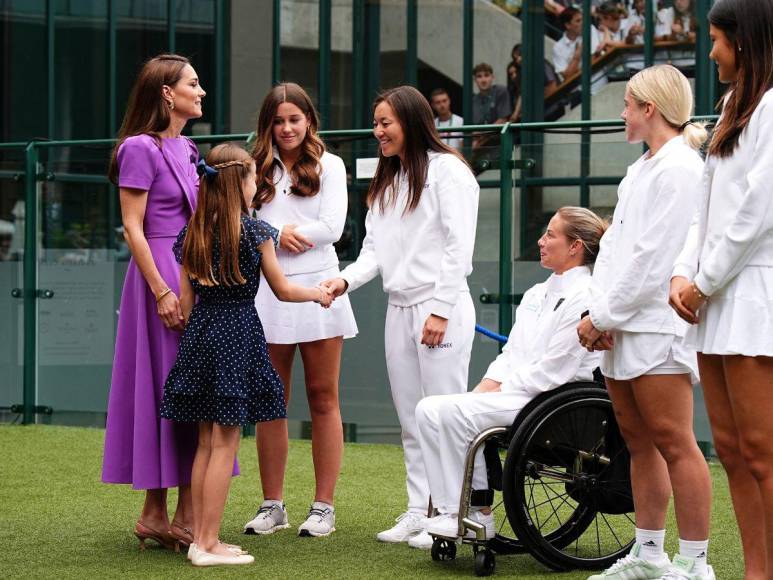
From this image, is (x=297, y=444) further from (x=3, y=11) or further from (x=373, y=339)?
(x=3, y=11)

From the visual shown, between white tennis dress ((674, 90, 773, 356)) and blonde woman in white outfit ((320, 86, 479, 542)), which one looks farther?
blonde woman in white outfit ((320, 86, 479, 542))

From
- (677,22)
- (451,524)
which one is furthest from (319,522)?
(677,22)

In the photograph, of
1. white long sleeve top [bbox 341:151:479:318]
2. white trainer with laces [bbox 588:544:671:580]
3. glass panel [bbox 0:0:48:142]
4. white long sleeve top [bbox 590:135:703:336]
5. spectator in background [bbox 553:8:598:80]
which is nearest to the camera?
white long sleeve top [bbox 590:135:703:336]

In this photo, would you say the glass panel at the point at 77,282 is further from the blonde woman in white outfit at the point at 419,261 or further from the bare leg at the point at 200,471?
the bare leg at the point at 200,471

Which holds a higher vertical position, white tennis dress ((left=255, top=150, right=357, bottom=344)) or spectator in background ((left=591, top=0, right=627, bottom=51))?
spectator in background ((left=591, top=0, right=627, bottom=51))

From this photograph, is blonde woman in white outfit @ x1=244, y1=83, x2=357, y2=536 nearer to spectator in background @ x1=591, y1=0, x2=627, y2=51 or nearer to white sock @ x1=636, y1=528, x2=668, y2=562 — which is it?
white sock @ x1=636, y1=528, x2=668, y2=562

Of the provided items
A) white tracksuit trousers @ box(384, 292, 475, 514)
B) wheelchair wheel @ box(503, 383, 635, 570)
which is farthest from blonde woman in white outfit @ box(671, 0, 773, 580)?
white tracksuit trousers @ box(384, 292, 475, 514)

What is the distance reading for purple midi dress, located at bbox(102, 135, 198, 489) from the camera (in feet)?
15.9

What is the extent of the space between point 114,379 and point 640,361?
1.99m

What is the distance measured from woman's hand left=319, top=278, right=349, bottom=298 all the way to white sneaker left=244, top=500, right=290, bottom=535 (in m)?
Answer: 0.92

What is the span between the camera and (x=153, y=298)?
4.91m

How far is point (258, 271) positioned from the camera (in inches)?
186

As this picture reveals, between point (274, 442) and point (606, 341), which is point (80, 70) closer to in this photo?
point (274, 442)

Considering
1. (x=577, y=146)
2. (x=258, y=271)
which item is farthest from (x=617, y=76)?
(x=258, y=271)
